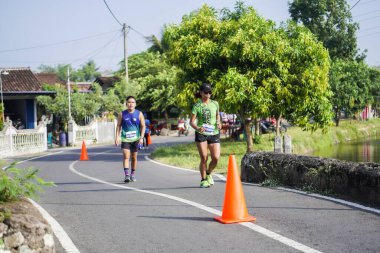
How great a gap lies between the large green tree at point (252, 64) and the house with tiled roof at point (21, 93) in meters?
17.1

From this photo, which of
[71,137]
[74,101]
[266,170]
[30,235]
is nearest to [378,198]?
[266,170]

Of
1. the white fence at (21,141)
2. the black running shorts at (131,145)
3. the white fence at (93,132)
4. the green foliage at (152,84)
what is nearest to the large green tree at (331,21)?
the green foliage at (152,84)

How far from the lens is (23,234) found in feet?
16.8

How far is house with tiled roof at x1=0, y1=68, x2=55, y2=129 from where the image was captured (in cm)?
3669

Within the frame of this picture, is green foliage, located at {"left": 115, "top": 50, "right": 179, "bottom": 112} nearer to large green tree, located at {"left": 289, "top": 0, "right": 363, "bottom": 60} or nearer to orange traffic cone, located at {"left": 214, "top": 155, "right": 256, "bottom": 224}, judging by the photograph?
large green tree, located at {"left": 289, "top": 0, "right": 363, "bottom": 60}

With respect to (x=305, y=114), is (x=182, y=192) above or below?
below

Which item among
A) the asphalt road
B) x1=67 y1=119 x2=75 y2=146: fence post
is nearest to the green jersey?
the asphalt road

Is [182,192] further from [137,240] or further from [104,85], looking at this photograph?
[104,85]

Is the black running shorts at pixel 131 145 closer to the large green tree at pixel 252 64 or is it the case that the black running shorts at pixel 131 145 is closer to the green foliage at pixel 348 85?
the large green tree at pixel 252 64

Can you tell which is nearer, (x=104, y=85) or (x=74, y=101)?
(x=74, y=101)

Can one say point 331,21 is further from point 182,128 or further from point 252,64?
point 252,64

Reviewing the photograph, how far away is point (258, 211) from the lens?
301 inches

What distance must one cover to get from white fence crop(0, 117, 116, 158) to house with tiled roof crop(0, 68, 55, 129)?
3.57m

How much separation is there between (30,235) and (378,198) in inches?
190
